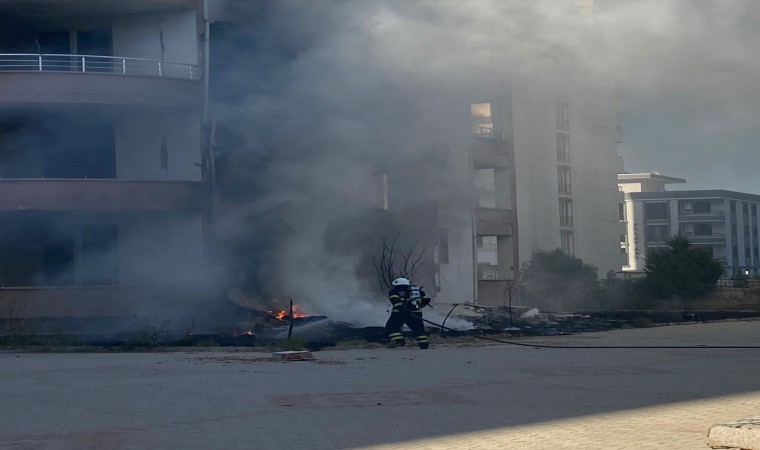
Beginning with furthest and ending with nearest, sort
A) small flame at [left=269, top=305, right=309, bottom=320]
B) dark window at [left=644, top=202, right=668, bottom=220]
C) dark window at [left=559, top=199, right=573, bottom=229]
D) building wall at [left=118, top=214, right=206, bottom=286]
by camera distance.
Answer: dark window at [left=644, top=202, right=668, bottom=220]
dark window at [left=559, top=199, right=573, bottom=229]
building wall at [left=118, top=214, right=206, bottom=286]
small flame at [left=269, top=305, right=309, bottom=320]

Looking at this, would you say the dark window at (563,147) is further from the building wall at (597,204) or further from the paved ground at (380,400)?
the paved ground at (380,400)

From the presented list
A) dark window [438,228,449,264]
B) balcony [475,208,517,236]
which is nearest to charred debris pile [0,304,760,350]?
dark window [438,228,449,264]

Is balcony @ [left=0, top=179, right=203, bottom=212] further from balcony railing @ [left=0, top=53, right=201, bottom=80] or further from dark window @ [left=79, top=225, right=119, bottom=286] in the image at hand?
balcony railing @ [left=0, top=53, right=201, bottom=80]

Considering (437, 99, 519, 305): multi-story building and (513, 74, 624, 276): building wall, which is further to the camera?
(513, 74, 624, 276): building wall

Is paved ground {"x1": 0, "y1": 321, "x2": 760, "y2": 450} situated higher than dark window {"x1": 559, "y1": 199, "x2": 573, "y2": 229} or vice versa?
dark window {"x1": 559, "y1": 199, "x2": 573, "y2": 229}

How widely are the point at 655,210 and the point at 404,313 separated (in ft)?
193

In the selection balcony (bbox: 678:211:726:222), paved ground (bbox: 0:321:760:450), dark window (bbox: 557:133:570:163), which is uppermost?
dark window (bbox: 557:133:570:163)

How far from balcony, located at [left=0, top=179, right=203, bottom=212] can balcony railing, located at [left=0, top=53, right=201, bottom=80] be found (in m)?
2.70

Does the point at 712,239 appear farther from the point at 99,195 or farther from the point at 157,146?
the point at 99,195

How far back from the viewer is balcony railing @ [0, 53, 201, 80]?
74.0 ft

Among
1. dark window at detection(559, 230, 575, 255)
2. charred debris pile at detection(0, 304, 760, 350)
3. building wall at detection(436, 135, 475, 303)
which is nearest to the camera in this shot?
charred debris pile at detection(0, 304, 760, 350)

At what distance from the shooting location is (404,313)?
1727cm

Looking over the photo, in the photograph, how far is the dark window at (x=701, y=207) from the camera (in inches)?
2773

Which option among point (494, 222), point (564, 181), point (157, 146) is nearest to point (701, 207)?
point (564, 181)
